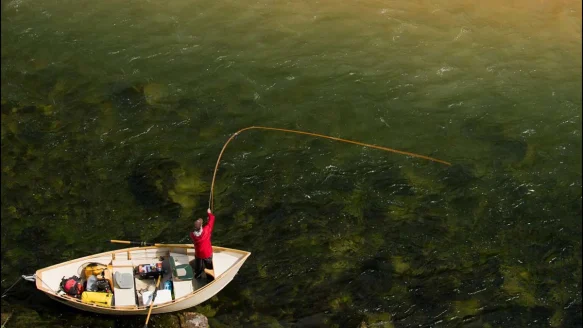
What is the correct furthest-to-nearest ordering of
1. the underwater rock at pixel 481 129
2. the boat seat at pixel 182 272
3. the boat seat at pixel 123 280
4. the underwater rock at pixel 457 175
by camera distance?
the underwater rock at pixel 481 129 < the underwater rock at pixel 457 175 < the boat seat at pixel 182 272 < the boat seat at pixel 123 280

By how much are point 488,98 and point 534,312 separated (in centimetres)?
998

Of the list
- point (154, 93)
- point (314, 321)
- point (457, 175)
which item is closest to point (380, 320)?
point (314, 321)

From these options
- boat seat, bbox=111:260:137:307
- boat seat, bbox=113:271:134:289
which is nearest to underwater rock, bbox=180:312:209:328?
boat seat, bbox=111:260:137:307

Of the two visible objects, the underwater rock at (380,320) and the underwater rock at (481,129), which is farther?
the underwater rock at (481,129)

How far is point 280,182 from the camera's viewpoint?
23484mm

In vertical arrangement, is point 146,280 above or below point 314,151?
below

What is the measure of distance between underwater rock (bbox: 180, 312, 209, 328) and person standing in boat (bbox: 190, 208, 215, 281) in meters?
1.11

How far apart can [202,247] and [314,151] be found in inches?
280

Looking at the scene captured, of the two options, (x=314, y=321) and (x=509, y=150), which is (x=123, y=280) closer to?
(x=314, y=321)

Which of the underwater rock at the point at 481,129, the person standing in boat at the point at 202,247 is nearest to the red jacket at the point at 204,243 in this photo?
the person standing in boat at the point at 202,247

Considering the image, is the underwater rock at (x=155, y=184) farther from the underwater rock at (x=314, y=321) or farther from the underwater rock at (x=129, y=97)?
the underwater rock at (x=314, y=321)

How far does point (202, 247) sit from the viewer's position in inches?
760

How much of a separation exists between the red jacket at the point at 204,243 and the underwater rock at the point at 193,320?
168cm

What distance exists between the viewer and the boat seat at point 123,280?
19.3 meters
